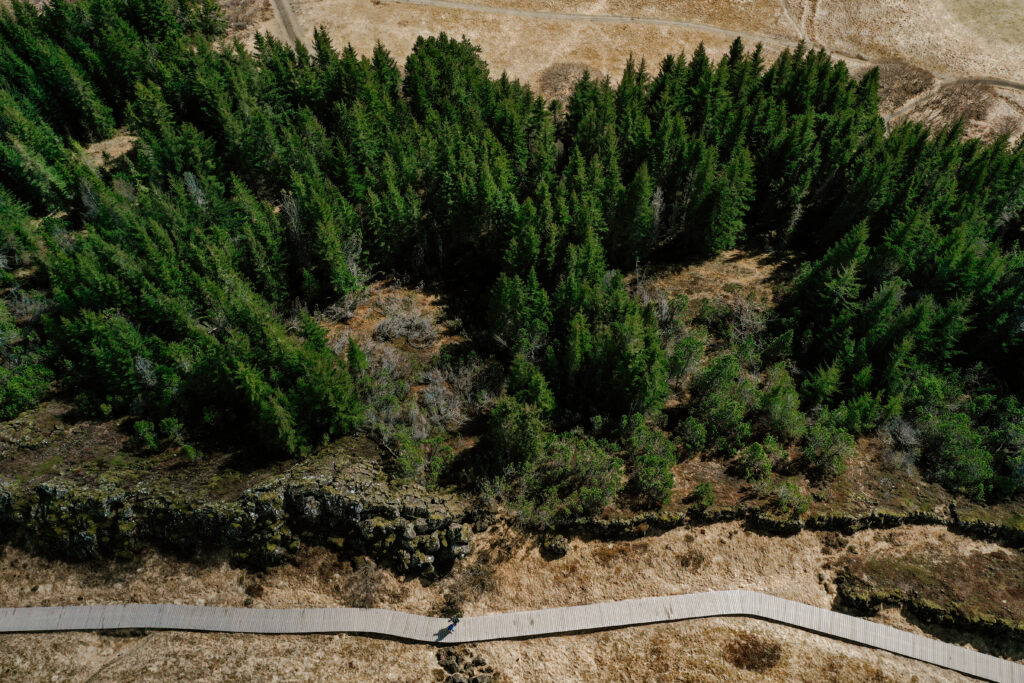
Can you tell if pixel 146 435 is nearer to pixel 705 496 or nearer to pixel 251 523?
pixel 251 523

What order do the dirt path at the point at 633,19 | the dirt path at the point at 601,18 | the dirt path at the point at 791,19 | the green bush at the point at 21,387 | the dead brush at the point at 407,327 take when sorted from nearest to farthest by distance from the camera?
the green bush at the point at 21,387
the dead brush at the point at 407,327
the dirt path at the point at 633,19
the dirt path at the point at 601,18
the dirt path at the point at 791,19

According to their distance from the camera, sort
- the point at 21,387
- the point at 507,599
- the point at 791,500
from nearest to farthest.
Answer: the point at 507,599 < the point at 791,500 < the point at 21,387

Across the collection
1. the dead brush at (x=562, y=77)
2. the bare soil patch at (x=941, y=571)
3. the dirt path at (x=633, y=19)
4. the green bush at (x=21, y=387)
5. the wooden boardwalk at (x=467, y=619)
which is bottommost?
the wooden boardwalk at (x=467, y=619)

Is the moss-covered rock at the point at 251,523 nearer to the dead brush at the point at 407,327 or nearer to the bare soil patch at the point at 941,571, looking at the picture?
the dead brush at the point at 407,327

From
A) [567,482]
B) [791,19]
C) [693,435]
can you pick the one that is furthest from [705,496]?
[791,19]

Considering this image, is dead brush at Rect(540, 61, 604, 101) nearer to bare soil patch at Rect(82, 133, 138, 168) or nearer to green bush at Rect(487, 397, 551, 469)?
bare soil patch at Rect(82, 133, 138, 168)

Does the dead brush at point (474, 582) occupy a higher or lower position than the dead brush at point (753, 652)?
lower

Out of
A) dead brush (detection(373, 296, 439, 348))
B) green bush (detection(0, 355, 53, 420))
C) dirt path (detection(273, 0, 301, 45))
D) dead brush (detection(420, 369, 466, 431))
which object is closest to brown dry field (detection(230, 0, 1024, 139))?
dirt path (detection(273, 0, 301, 45))

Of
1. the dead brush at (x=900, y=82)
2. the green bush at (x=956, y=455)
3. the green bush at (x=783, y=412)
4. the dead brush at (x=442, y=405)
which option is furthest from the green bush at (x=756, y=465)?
the dead brush at (x=900, y=82)
